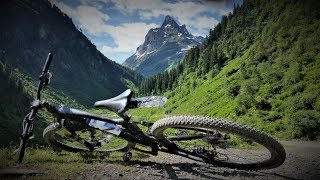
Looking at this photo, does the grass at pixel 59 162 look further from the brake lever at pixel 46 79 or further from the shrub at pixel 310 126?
the shrub at pixel 310 126

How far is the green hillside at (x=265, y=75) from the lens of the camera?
189ft

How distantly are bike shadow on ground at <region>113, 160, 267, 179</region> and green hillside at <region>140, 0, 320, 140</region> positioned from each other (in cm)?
3199

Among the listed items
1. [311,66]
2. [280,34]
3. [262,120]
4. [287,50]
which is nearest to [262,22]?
[280,34]

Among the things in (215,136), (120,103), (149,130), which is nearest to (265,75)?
(215,136)

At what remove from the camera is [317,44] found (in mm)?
97562

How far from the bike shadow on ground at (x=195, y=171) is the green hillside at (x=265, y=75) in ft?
105

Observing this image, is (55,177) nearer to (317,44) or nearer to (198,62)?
(317,44)

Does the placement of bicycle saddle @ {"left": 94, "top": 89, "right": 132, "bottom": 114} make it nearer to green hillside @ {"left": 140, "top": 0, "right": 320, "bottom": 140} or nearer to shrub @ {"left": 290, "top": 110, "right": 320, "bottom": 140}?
shrub @ {"left": 290, "top": 110, "right": 320, "bottom": 140}

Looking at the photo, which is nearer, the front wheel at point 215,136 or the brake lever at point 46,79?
the front wheel at point 215,136

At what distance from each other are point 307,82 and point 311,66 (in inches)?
533

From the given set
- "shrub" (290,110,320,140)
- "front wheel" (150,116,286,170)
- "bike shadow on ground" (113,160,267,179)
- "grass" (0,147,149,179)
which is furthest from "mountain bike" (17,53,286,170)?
"shrub" (290,110,320,140)

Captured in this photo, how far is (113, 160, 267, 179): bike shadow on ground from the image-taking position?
334 inches

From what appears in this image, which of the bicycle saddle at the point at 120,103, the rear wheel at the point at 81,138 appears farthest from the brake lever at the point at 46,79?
the bicycle saddle at the point at 120,103

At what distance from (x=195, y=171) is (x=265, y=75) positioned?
95.0m
